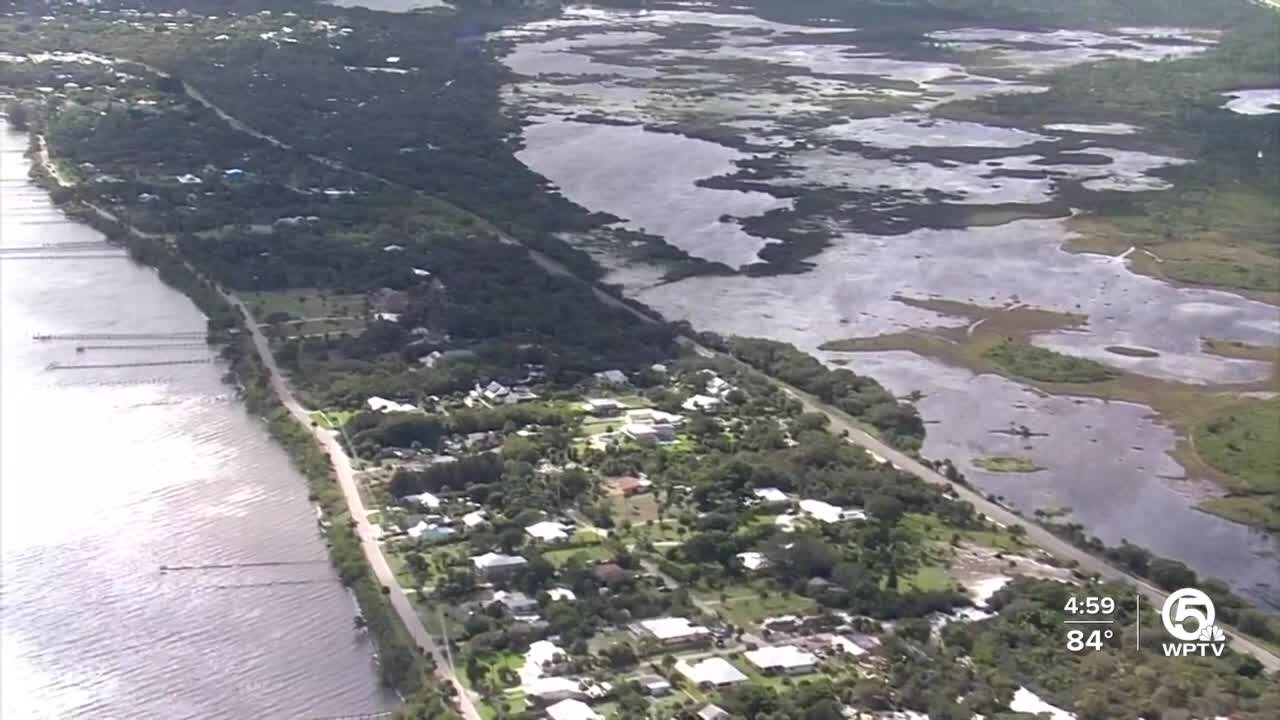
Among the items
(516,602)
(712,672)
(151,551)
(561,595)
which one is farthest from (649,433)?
(712,672)

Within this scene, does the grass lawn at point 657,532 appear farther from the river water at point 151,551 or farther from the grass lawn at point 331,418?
the grass lawn at point 331,418

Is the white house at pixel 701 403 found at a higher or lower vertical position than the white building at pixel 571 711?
lower

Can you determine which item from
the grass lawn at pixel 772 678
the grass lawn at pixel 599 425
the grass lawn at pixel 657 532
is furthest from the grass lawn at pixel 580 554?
the grass lawn at pixel 599 425

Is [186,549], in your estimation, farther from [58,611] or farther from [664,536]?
[664,536]

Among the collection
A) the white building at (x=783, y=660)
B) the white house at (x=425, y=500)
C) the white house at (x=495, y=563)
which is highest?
the white building at (x=783, y=660)

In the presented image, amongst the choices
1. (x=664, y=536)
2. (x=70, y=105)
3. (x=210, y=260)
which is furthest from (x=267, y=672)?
(x=70, y=105)

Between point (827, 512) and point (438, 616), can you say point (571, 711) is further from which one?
point (827, 512)
